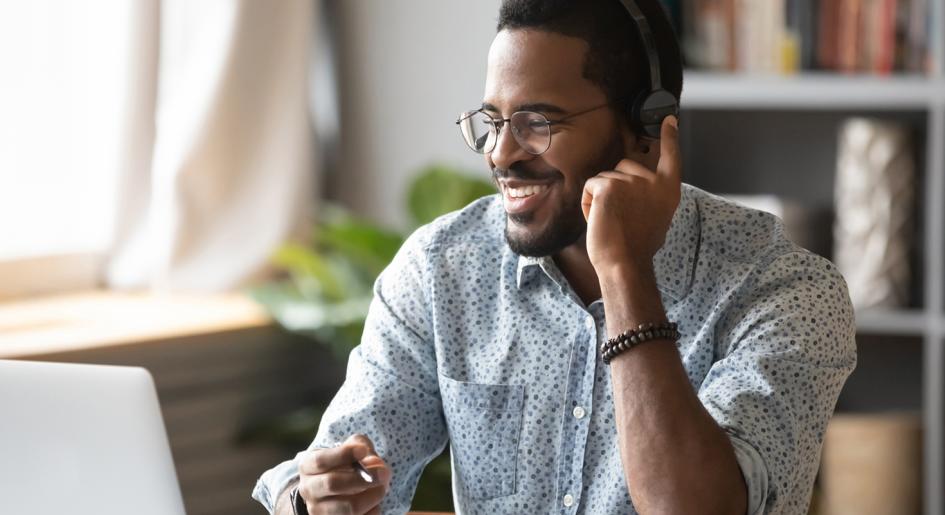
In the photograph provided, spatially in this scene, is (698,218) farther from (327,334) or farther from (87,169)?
(87,169)

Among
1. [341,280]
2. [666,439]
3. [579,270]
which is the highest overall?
[579,270]

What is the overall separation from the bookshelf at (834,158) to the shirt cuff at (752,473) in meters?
1.32

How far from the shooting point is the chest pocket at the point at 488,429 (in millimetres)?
1420

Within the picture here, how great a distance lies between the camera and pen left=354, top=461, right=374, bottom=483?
3.77 feet

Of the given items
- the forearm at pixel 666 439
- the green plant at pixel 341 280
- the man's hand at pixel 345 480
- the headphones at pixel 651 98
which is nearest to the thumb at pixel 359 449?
the man's hand at pixel 345 480

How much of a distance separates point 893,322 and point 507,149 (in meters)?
1.39

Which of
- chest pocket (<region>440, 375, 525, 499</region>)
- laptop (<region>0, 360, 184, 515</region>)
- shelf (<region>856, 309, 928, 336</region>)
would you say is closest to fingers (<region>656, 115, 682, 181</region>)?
chest pocket (<region>440, 375, 525, 499</region>)

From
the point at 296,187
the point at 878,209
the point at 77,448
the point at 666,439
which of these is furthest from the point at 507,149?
the point at 296,187

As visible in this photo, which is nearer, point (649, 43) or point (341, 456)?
point (341, 456)

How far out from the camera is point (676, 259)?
1.43 metres

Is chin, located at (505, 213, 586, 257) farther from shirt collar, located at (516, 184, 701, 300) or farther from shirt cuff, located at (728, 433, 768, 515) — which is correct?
shirt cuff, located at (728, 433, 768, 515)

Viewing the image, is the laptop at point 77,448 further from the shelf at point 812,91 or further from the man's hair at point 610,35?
the shelf at point 812,91

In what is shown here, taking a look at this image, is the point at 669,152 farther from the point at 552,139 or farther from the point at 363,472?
the point at 363,472

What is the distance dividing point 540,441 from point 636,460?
21 centimetres
